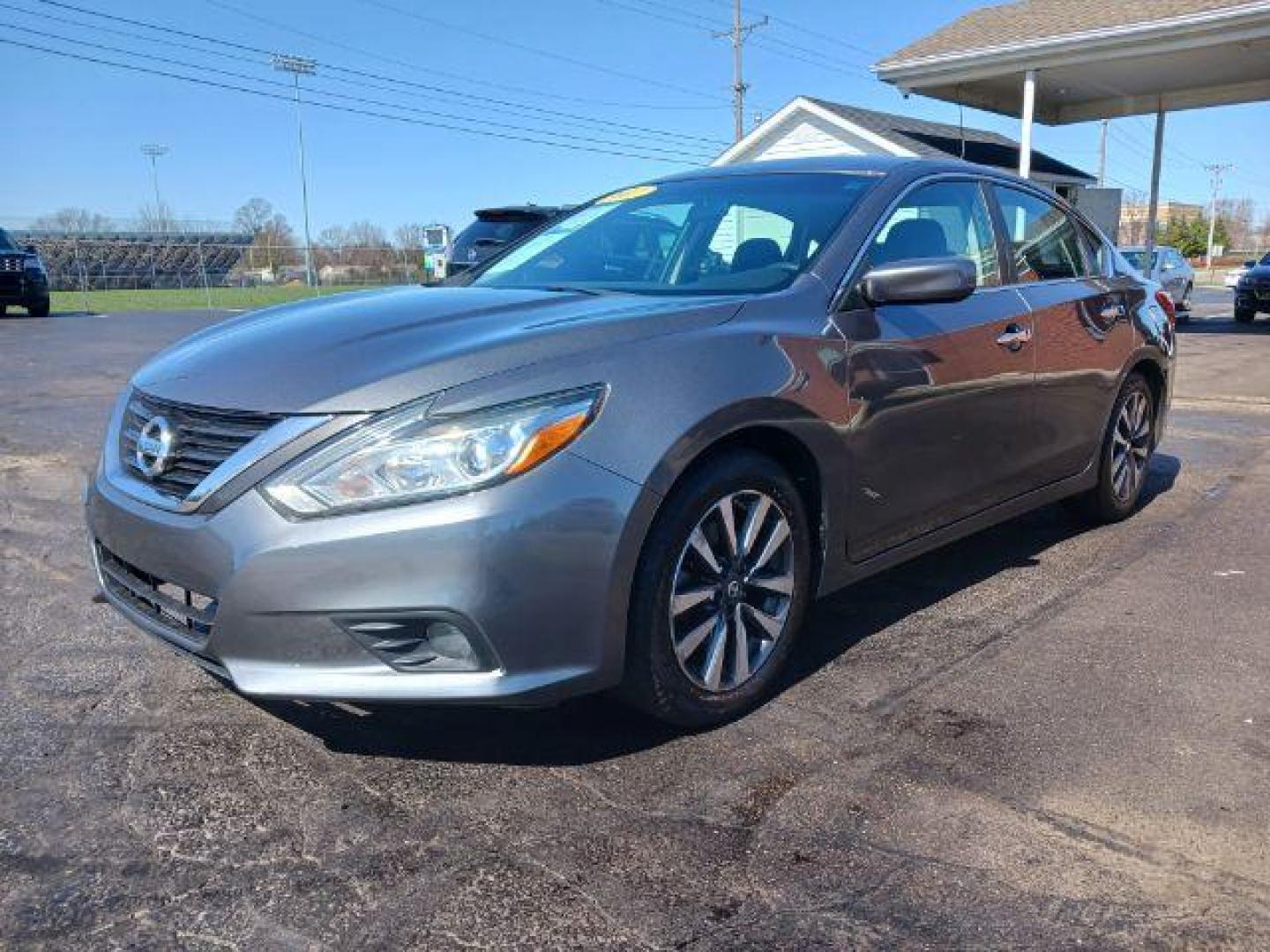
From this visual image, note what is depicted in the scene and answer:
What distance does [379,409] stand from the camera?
2.43m

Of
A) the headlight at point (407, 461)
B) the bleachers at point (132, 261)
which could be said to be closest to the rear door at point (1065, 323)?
the headlight at point (407, 461)

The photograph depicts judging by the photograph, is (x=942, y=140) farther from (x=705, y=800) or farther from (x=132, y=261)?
(x=132, y=261)

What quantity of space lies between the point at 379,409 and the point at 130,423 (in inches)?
38.9

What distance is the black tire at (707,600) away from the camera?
106 inches

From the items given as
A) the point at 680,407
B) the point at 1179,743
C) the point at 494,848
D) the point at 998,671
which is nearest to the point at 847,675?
the point at 998,671

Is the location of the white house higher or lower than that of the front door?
higher

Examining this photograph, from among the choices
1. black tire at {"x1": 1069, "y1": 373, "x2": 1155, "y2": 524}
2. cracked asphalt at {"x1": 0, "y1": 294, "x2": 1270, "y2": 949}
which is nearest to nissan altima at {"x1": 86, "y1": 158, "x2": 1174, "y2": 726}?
cracked asphalt at {"x1": 0, "y1": 294, "x2": 1270, "y2": 949}

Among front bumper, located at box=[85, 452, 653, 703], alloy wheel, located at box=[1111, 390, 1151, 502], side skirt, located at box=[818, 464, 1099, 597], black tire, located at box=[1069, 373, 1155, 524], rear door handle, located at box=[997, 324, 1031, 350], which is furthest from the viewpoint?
alloy wheel, located at box=[1111, 390, 1151, 502]

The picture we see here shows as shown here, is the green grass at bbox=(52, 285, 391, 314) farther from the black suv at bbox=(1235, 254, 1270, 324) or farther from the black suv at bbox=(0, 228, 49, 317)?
the black suv at bbox=(1235, 254, 1270, 324)

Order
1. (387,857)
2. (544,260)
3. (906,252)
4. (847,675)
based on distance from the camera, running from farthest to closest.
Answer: (544,260) < (906,252) < (847,675) < (387,857)

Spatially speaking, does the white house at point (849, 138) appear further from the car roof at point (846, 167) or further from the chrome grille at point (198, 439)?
the chrome grille at point (198, 439)

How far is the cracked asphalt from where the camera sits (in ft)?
6.97

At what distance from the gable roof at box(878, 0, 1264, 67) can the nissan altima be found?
47.1 feet

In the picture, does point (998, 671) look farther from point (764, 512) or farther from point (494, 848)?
point (494, 848)
